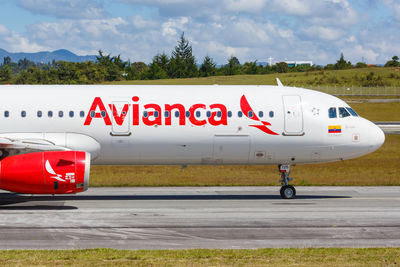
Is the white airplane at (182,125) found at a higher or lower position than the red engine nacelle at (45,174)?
higher

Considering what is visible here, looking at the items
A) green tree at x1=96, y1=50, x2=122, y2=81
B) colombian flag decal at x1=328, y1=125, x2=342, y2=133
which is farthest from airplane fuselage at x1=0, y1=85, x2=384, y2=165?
green tree at x1=96, y1=50, x2=122, y2=81

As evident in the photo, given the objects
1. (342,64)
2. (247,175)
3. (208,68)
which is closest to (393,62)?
(342,64)

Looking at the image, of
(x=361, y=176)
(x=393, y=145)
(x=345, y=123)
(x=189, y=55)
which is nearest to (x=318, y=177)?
(x=361, y=176)

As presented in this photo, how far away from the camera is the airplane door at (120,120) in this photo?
23.2 meters

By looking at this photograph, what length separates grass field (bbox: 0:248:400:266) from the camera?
13961 mm

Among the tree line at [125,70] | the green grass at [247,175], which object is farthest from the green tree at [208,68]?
the green grass at [247,175]

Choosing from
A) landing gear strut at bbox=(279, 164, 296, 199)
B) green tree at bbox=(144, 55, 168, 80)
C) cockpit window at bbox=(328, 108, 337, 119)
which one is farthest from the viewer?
green tree at bbox=(144, 55, 168, 80)

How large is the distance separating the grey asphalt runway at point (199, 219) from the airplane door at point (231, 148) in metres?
1.75

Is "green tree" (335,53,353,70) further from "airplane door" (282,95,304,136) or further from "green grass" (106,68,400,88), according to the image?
"airplane door" (282,95,304,136)

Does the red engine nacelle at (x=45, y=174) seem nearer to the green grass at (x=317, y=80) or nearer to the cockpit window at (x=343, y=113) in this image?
the cockpit window at (x=343, y=113)

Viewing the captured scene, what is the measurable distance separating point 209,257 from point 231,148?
9.54 metres

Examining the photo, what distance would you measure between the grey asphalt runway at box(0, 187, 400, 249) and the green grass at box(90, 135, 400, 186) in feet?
11.0

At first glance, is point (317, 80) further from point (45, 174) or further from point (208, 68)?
point (45, 174)

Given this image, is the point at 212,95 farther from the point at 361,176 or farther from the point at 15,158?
the point at 361,176
